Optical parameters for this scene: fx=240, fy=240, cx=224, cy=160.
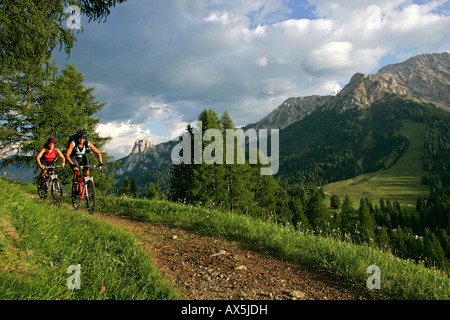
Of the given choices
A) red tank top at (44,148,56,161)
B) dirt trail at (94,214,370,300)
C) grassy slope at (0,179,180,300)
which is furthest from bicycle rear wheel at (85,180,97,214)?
dirt trail at (94,214,370,300)

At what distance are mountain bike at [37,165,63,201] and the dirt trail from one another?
6504 millimetres

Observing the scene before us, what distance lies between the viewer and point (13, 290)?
2.73 m

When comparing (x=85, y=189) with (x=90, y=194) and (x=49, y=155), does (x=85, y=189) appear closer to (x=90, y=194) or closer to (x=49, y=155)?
(x=90, y=194)

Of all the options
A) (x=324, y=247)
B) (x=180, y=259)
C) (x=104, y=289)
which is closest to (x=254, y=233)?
(x=324, y=247)

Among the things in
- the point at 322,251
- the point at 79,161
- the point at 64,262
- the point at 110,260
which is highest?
the point at 79,161

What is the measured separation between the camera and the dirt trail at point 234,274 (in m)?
3.80

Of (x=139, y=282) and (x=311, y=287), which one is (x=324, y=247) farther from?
(x=139, y=282)

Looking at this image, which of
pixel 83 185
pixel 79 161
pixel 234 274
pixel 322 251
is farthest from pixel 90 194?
pixel 322 251

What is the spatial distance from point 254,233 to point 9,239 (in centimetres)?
500

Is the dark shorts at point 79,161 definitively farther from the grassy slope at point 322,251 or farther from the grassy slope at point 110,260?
the grassy slope at point 322,251

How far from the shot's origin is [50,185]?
33.5 ft

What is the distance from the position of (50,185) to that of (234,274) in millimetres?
9600

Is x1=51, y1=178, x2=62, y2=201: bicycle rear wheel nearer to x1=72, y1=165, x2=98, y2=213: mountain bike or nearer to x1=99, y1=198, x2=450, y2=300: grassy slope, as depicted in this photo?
x1=72, y1=165, x2=98, y2=213: mountain bike

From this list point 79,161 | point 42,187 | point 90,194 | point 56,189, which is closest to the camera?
point 79,161
